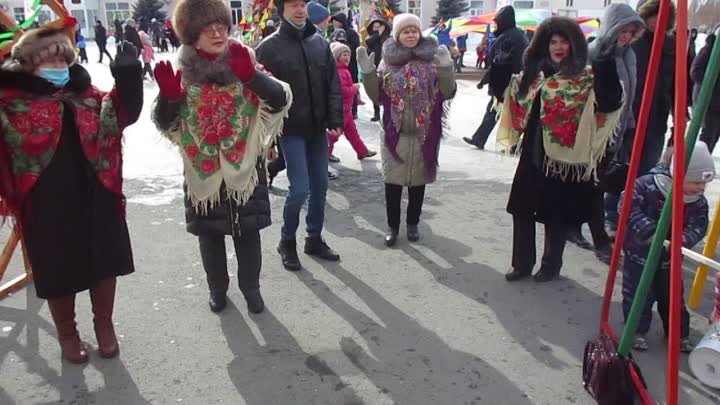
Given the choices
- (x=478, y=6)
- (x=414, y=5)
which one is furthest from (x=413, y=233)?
(x=414, y=5)

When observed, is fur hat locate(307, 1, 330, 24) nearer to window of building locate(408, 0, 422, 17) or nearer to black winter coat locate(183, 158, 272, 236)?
black winter coat locate(183, 158, 272, 236)

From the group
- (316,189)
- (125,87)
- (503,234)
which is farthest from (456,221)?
(125,87)

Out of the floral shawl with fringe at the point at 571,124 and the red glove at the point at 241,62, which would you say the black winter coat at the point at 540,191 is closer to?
the floral shawl with fringe at the point at 571,124

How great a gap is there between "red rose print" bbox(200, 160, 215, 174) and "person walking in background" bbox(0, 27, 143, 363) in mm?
404

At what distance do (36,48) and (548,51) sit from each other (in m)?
2.61

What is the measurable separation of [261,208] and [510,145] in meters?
1.60

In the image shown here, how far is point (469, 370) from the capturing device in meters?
2.71

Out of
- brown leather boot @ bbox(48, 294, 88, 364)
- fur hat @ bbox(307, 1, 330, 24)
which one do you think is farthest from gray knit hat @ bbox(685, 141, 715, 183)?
fur hat @ bbox(307, 1, 330, 24)

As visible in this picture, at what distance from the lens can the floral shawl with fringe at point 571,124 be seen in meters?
3.16

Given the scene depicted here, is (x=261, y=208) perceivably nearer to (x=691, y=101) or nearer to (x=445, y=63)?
(x=445, y=63)

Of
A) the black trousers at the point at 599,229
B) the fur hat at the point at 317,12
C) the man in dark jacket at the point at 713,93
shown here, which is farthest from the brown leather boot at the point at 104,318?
the man in dark jacket at the point at 713,93

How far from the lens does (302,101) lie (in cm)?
355

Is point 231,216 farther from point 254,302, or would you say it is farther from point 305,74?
point 305,74

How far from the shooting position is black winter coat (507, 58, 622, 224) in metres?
3.36
